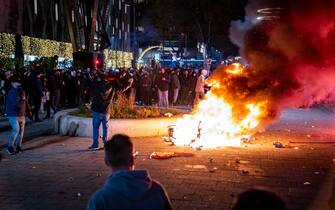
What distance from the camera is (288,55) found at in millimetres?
12430

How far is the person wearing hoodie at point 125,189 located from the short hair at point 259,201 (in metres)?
0.97

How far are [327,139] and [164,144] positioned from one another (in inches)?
177

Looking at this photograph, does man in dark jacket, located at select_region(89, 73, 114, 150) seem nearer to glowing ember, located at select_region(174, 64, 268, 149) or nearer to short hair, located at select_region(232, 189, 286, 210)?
glowing ember, located at select_region(174, 64, 268, 149)

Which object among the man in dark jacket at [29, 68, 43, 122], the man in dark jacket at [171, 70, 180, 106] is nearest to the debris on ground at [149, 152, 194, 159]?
the man in dark jacket at [29, 68, 43, 122]

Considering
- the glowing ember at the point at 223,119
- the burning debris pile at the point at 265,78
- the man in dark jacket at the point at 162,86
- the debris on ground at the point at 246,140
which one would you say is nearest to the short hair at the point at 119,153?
the burning debris pile at the point at 265,78

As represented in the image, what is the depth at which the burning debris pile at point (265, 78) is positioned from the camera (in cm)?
1213

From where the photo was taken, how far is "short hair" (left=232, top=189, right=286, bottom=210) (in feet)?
7.85

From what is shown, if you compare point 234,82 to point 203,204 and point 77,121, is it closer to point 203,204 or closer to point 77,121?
point 77,121

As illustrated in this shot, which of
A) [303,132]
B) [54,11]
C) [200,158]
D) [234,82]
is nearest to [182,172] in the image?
[200,158]

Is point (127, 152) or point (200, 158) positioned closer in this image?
point (127, 152)

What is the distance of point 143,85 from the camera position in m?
23.2

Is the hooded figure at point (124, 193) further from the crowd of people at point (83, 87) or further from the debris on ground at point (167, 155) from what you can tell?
the crowd of people at point (83, 87)

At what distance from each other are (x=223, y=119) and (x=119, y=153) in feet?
31.2

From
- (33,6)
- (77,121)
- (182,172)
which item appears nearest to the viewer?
(182,172)
